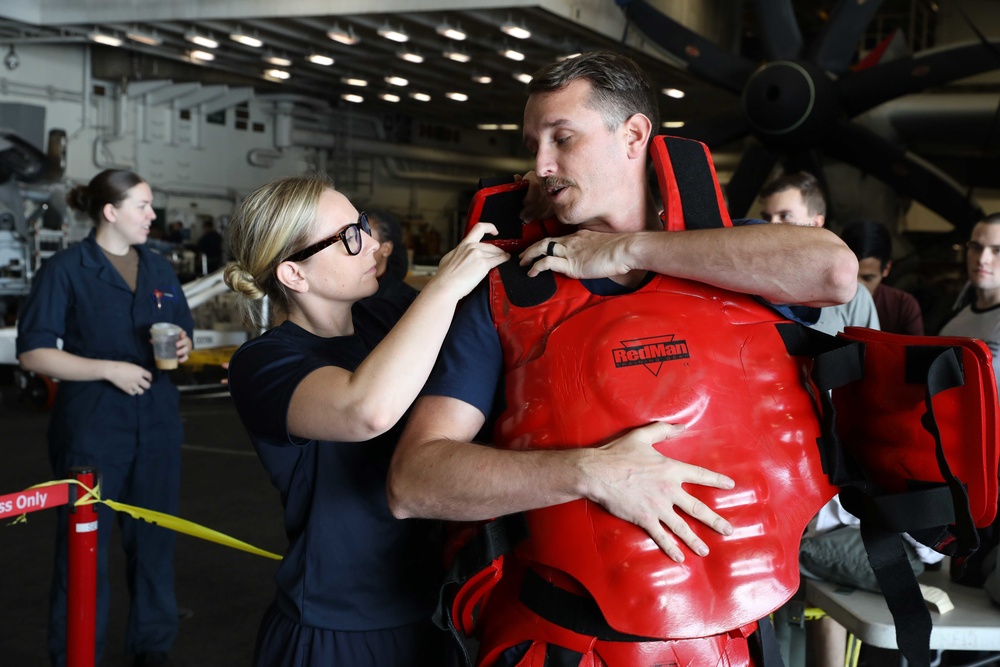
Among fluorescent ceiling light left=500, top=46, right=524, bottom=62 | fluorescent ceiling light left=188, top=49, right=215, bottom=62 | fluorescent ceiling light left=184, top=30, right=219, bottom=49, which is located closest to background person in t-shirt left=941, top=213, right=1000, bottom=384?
fluorescent ceiling light left=500, top=46, right=524, bottom=62

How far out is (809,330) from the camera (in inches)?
61.0

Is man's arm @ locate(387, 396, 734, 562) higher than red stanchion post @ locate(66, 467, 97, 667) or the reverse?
higher

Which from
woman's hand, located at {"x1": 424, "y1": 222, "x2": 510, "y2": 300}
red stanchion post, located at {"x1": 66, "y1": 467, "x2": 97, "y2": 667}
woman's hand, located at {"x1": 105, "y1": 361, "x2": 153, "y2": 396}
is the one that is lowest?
red stanchion post, located at {"x1": 66, "y1": 467, "x2": 97, "y2": 667}

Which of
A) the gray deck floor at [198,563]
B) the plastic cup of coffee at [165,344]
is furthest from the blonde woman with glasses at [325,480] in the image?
the gray deck floor at [198,563]

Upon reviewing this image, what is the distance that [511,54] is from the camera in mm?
15633

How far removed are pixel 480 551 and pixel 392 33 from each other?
14.1 m

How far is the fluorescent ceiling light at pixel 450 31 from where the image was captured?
13906 mm

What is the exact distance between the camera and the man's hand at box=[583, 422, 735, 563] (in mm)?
1354

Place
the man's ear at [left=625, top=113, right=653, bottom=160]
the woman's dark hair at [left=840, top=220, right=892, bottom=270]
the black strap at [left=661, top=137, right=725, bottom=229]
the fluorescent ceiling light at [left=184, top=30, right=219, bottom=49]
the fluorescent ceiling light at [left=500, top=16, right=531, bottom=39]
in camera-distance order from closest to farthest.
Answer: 1. the black strap at [left=661, top=137, right=725, bottom=229]
2. the man's ear at [left=625, top=113, right=653, bottom=160]
3. the woman's dark hair at [left=840, top=220, right=892, bottom=270]
4. the fluorescent ceiling light at [left=500, top=16, right=531, bottom=39]
5. the fluorescent ceiling light at [left=184, top=30, right=219, bottom=49]

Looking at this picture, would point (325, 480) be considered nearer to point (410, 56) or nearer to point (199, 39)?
point (199, 39)

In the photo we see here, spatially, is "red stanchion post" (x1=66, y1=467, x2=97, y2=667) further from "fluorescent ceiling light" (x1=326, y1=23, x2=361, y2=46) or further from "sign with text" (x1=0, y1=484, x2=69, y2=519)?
"fluorescent ceiling light" (x1=326, y1=23, x2=361, y2=46)

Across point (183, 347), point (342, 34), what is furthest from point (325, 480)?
point (342, 34)

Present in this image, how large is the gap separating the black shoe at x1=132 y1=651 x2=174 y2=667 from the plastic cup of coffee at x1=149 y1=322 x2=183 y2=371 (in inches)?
45.4

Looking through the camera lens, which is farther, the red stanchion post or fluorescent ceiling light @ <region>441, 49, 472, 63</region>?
fluorescent ceiling light @ <region>441, 49, 472, 63</region>
